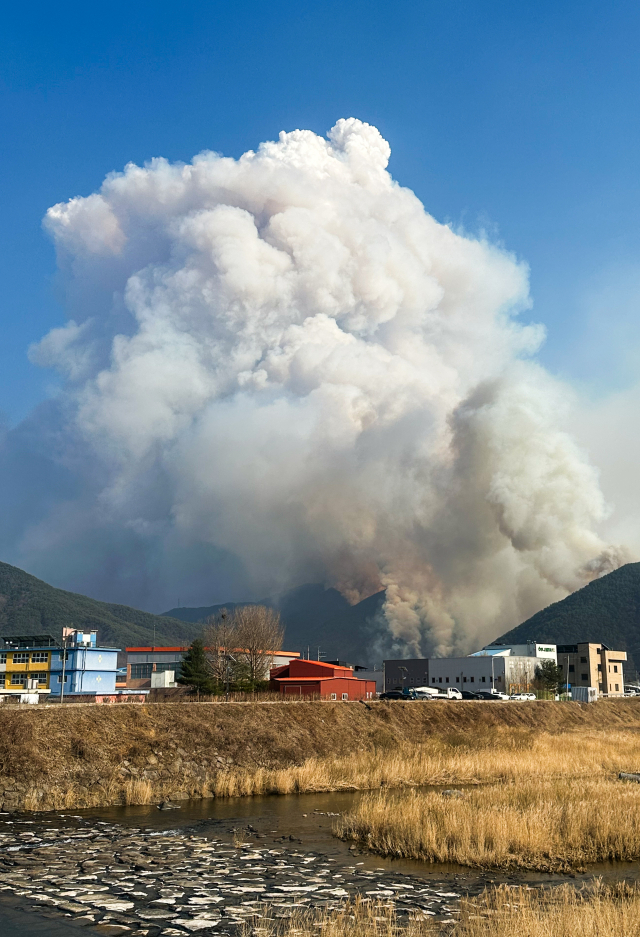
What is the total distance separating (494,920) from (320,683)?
7600 centimetres

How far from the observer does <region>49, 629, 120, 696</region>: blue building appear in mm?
98688

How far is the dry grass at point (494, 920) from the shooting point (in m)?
18.2

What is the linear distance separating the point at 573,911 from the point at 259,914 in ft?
27.0

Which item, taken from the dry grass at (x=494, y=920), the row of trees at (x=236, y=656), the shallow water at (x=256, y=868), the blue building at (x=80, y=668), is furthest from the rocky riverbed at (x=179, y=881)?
the blue building at (x=80, y=668)

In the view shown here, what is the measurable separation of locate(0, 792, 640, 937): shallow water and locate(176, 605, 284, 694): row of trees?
58.3 metres

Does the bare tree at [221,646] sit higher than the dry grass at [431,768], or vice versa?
the bare tree at [221,646]

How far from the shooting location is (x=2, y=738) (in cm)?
4447

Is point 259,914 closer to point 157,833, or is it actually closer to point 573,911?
point 573,911

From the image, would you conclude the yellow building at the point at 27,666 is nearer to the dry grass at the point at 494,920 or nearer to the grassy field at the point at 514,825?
the grassy field at the point at 514,825

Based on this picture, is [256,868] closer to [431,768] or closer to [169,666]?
[431,768]

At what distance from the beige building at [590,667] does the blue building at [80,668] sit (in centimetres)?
11727

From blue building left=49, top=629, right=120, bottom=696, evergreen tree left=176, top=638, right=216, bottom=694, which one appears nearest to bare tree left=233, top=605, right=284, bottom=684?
evergreen tree left=176, top=638, right=216, bottom=694

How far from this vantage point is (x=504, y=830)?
94.5 ft

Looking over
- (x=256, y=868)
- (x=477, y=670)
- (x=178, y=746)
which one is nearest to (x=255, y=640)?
(x=178, y=746)
